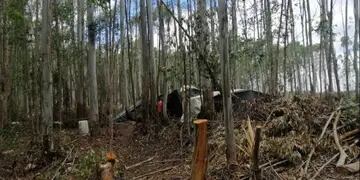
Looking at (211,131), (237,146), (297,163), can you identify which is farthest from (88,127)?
(297,163)

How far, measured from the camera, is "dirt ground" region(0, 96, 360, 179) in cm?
571

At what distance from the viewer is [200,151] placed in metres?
4.55

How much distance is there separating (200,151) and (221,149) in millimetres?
2519

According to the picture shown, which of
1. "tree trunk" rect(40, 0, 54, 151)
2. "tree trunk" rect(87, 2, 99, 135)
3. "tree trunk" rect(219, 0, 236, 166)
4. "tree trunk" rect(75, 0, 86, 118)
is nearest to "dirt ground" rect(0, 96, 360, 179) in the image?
"tree trunk" rect(219, 0, 236, 166)

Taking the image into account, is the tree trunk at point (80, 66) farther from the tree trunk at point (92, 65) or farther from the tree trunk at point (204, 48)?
the tree trunk at point (204, 48)

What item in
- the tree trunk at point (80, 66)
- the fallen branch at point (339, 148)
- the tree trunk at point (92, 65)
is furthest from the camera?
the tree trunk at point (80, 66)

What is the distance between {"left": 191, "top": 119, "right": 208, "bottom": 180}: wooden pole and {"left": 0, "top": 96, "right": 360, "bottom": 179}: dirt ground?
3.48ft

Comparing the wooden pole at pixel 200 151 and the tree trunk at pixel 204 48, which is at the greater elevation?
the tree trunk at pixel 204 48

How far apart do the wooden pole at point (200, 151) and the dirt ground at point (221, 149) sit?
1062 millimetres

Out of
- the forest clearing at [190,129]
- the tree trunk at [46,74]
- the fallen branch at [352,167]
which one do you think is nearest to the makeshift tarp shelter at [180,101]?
the forest clearing at [190,129]

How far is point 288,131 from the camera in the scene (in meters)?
6.77

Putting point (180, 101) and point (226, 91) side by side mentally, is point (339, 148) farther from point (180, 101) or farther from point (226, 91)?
point (180, 101)

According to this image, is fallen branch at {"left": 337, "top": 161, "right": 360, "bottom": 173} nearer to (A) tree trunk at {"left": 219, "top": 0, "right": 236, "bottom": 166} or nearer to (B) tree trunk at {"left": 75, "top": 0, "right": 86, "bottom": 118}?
(A) tree trunk at {"left": 219, "top": 0, "right": 236, "bottom": 166}

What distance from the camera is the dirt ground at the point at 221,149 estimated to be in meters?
5.71
